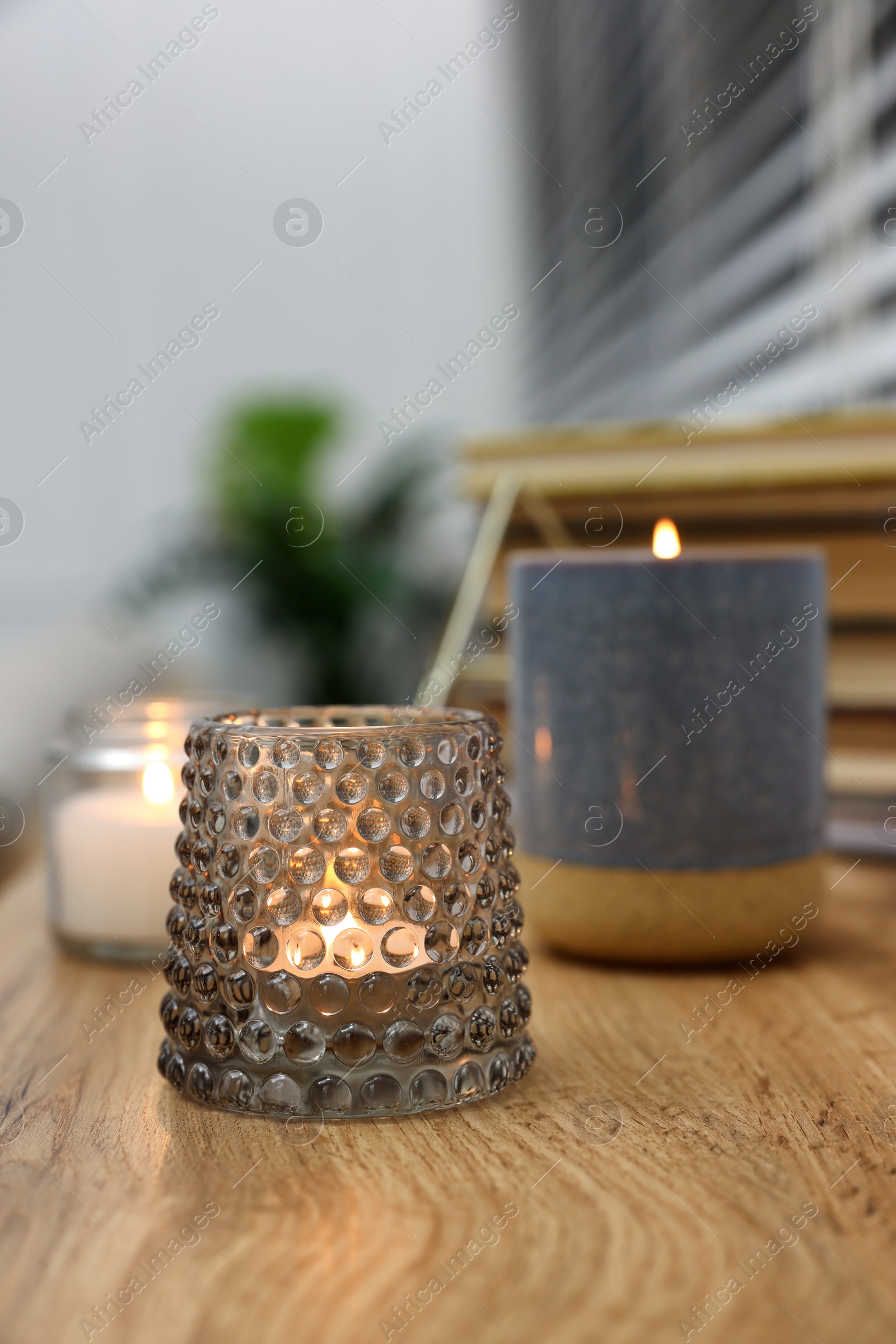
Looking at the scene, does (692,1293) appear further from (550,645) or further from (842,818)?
(842,818)

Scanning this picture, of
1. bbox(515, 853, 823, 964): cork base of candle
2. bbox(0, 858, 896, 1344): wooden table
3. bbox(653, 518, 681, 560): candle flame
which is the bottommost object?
bbox(0, 858, 896, 1344): wooden table

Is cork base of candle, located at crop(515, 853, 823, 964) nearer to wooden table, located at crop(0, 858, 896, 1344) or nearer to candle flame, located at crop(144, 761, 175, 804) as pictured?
wooden table, located at crop(0, 858, 896, 1344)

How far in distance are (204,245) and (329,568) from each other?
1484mm

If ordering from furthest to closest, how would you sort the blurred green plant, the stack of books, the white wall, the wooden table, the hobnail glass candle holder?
the white wall < the blurred green plant < the stack of books < the hobnail glass candle holder < the wooden table

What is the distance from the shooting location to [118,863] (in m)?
0.60

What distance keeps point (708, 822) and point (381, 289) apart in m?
3.37

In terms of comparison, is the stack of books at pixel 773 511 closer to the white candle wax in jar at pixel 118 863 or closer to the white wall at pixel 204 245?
the white candle wax in jar at pixel 118 863

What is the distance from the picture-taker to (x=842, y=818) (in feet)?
2.61

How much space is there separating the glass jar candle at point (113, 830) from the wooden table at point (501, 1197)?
11 cm

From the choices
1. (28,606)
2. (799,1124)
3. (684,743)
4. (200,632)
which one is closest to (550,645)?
(684,743)

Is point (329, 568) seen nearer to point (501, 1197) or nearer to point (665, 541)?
point (665, 541)

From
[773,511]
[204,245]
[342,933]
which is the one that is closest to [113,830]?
[342,933]

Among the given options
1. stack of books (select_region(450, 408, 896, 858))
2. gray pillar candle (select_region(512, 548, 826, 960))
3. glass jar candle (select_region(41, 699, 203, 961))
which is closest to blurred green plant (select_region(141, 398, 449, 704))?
stack of books (select_region(450, 408, 896, 858))

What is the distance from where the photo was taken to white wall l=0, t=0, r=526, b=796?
3.38 meters
